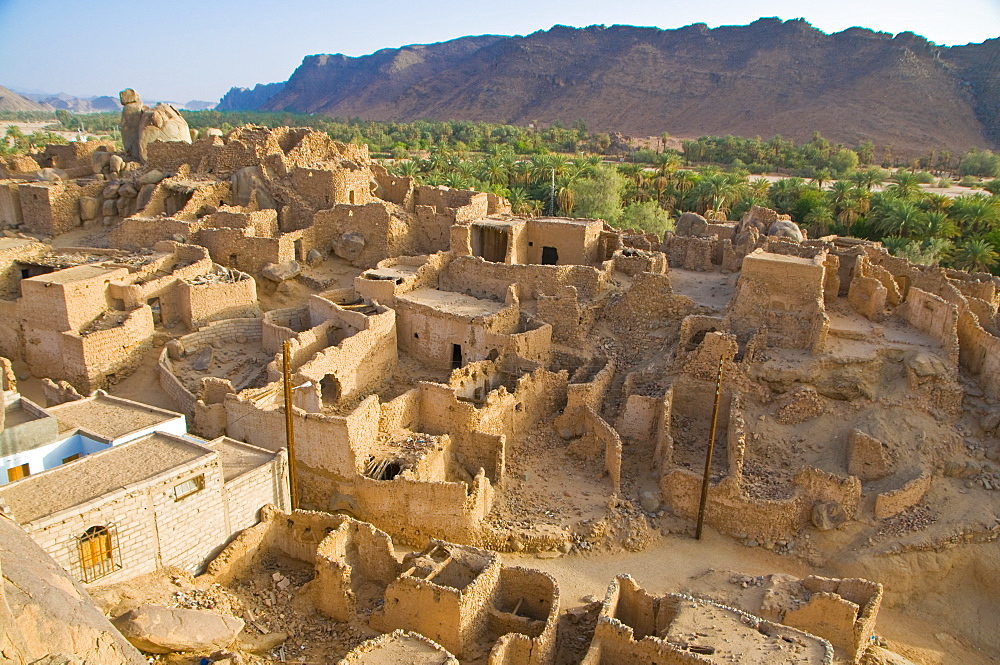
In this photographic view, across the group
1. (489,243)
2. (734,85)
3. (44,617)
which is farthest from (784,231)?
(734,85)

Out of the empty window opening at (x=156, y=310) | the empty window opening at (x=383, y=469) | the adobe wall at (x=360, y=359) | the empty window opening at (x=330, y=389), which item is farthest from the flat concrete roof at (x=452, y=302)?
the empty window opening at (x=156, y=310)

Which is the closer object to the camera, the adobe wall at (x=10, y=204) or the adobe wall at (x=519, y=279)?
the adobe wall at (x=519, y=279)

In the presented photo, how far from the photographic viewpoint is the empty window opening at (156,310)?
63.4ft

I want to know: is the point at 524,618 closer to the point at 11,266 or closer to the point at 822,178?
the point at 11,266

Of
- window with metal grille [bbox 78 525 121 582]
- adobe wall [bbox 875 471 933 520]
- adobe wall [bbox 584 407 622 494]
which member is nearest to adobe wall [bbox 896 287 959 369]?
adobe wall [bbox 875 471 933 520]

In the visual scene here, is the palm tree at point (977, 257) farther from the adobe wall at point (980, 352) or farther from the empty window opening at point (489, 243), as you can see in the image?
the empty window opening at point (489, 243)

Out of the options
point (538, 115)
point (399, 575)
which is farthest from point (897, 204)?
point (538, 115)

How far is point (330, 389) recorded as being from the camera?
57.9ft

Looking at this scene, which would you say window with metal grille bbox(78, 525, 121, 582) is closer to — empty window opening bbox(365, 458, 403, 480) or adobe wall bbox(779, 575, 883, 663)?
empty window opening bbox(365, 458, 403, 480)

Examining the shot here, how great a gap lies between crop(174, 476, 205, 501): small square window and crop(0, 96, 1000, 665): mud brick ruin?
0.26ft

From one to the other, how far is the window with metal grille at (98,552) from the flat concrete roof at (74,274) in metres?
9.96

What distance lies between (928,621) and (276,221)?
66.6 ft

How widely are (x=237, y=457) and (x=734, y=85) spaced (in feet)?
329

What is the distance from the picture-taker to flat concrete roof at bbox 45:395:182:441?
40.8 ft
